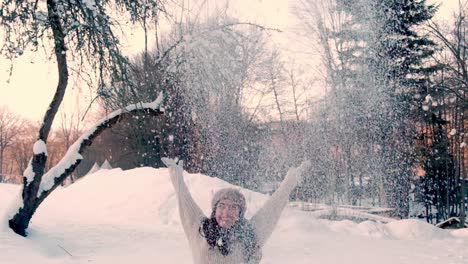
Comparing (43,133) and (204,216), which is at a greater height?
(43,133)

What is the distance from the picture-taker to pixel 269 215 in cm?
301

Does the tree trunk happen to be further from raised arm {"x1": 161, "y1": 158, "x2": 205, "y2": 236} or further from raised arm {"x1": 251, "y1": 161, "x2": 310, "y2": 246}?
raised arm {"x1": 251, "y1": 161, "x2": 310, "y2": 246}

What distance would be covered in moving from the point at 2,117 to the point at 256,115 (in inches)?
1407

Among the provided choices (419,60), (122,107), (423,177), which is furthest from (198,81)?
(423,177)

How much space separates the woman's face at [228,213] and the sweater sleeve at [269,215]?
24 centimetres

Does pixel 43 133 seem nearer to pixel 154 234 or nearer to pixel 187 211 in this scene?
pixel 154 234

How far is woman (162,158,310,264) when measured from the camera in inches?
108

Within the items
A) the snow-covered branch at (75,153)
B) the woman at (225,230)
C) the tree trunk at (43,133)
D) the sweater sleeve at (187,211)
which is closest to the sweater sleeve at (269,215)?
the woman at (225,230)

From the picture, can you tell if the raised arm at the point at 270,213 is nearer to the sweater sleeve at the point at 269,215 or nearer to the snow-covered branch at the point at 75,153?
the sweater sleeve at the point at 269,215

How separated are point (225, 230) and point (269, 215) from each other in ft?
1.31

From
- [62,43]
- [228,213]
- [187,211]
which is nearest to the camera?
[228,213]

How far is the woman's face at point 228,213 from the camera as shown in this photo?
275 cm

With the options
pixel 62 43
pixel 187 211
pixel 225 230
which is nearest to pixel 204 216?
pixel 187 211

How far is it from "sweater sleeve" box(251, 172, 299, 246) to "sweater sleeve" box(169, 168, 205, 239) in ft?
1.26
